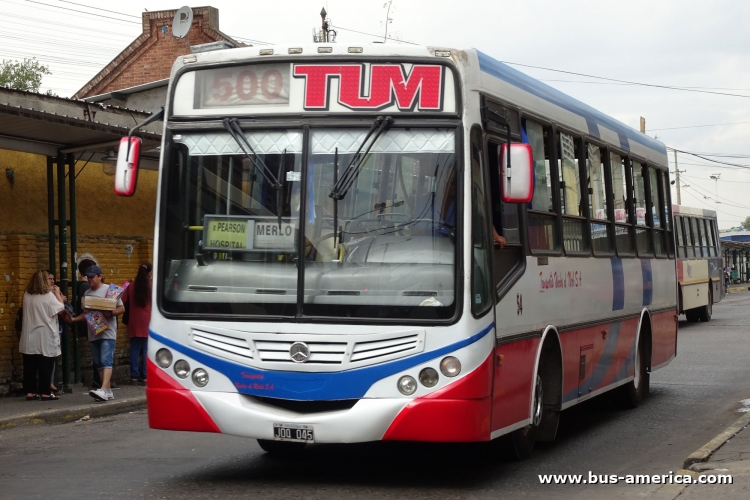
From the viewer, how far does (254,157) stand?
25.0 ft

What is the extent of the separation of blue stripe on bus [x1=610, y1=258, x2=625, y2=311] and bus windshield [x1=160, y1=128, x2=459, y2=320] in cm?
410

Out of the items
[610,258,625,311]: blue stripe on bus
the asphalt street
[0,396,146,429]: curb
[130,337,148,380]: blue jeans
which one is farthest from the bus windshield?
[130,337,148,380]: blue jeans

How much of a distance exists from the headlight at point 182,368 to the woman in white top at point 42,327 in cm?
672

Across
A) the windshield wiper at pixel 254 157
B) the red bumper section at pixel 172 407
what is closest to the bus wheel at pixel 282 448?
the red bumper section at pixel 172 407

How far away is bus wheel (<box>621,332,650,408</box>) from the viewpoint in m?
12.4

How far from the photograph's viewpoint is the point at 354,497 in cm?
729

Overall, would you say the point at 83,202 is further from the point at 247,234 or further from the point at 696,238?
the point at 696,238

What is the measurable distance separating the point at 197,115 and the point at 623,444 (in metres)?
4.77

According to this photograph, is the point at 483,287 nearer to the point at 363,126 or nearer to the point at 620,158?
the point at 363,126

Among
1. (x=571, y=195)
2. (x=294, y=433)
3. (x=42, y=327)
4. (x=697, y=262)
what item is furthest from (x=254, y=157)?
(x=697, y=262)

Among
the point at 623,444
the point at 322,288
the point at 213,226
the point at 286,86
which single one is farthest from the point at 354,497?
the point at 623,444

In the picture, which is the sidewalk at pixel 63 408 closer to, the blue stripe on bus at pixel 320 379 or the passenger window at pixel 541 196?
the blue stripe on bus at pixel 320 379

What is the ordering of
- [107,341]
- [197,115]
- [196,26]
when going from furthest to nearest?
[196,26] → [107,341] → [197,115]

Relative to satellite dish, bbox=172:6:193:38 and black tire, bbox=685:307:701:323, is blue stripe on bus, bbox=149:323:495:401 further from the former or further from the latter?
black tire, bbox=685:307:701:323
